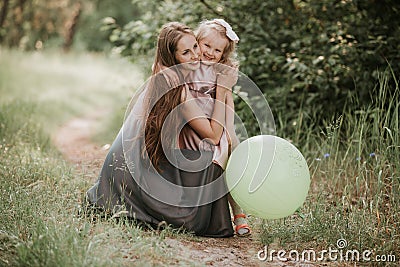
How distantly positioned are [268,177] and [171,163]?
0.71 metres

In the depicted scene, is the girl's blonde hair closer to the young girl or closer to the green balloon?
the young girl

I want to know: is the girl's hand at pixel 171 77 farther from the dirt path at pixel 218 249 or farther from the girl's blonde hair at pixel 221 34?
the dirt path at pixel 218 249

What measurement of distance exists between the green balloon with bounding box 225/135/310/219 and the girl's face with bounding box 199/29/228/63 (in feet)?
2.36

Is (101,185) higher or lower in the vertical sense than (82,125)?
higher

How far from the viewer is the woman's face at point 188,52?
380cm

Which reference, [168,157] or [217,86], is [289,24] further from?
[168,157]

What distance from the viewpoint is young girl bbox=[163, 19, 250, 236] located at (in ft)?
12.8

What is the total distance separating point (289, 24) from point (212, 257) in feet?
11.6

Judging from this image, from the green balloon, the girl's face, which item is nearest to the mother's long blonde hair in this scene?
the girl's face

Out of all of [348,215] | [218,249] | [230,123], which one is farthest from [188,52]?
[348,215]

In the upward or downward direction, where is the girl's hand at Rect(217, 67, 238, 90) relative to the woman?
upward

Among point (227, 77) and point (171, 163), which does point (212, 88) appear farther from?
point (171, 163)

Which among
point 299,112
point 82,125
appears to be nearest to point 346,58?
point 299,112

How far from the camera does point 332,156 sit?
16.4 ft
